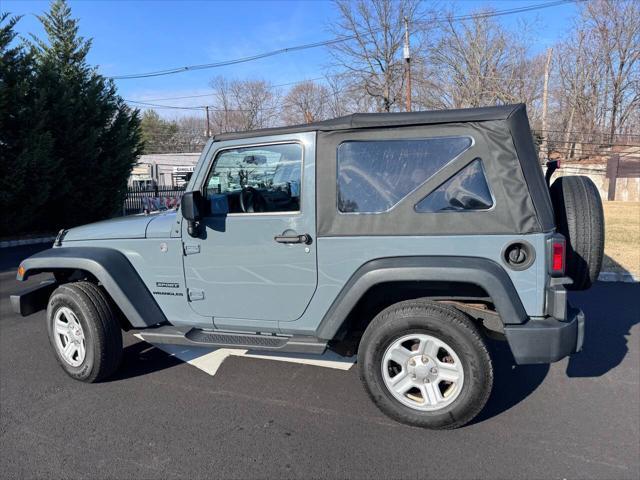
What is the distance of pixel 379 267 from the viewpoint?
2.93 meters

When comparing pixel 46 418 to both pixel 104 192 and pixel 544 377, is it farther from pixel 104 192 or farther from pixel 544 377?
pixel 104 192

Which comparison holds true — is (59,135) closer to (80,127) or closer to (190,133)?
(80,127)

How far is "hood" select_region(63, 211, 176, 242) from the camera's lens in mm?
3598

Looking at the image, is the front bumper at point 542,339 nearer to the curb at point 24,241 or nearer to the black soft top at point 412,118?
the black soft top at point 412,118

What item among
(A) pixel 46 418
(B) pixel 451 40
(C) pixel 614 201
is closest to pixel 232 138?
(A) pixel 46 418

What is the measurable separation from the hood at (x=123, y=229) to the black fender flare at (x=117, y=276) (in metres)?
0.14

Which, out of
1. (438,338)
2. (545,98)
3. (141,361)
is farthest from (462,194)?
(545,98)

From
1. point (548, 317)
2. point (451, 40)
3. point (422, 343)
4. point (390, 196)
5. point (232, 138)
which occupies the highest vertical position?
point (451, 40)

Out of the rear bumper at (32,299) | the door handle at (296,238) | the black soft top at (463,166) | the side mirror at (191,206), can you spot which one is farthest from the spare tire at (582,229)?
the rear bumper at (32,299)

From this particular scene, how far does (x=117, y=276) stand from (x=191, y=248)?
65 centimetres

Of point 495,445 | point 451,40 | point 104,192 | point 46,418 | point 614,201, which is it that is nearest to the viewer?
point 495,445

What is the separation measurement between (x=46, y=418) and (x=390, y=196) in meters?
2.91

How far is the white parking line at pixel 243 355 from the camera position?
400cm

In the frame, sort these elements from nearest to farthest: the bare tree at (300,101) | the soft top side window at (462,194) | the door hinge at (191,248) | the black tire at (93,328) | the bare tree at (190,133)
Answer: the soft top side window at (462,194), the door hinge at (191,248), the black tire at (93,328), the bare tree at (300,101), the bare tree at (190,133)
